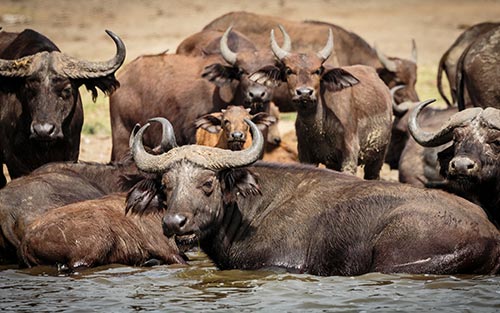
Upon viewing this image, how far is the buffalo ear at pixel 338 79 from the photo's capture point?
13125 millimetres

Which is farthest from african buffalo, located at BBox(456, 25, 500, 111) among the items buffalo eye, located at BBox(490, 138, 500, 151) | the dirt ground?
the dirt ground

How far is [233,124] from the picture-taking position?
42.3 feet

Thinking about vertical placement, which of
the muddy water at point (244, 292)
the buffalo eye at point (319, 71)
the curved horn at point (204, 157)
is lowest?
the muddy water at point (244, 292)

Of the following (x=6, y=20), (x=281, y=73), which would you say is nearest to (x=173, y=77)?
(x=281, y=73)

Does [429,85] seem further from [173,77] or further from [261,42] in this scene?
[173,77]

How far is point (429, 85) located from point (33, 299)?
44.3ft

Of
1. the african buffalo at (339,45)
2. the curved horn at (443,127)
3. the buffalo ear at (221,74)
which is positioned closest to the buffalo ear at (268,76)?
the buffalo ear at (221,74)

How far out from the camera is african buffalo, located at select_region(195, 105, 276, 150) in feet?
42.0

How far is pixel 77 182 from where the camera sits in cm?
1144

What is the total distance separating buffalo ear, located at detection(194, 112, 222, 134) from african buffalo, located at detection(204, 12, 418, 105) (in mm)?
5212

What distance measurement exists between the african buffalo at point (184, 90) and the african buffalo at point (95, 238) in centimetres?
357

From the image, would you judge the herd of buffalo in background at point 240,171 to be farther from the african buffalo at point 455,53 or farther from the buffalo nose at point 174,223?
the african buffalo at point 455,53

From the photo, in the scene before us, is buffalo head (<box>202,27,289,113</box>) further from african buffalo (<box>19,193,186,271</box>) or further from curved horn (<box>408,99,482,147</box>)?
african buffalo (<box>19,193,186,271</box>)

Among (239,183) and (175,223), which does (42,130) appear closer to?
(239,183)
